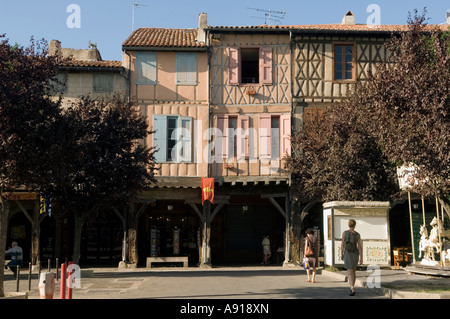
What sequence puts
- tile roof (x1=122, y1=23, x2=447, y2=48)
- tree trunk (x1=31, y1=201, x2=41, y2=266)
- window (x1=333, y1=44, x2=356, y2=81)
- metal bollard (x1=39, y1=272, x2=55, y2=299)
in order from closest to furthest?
metal bollard (x1=39, y1=272, x2=55, y2=299), tree trunk (x1=31, y1=201, x2=41, y2=266), tile roof (x1=122, y1=23, x2=447, y2=48), window (x1=333, y1=44, x2=356, y2=81)

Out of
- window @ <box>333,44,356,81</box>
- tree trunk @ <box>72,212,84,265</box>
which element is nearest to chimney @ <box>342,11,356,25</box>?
window @ <box>333,44,356,81</box>

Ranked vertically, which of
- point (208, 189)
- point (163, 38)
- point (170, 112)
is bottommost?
point (208, 189)

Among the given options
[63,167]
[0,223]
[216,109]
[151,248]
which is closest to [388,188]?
[216,109]

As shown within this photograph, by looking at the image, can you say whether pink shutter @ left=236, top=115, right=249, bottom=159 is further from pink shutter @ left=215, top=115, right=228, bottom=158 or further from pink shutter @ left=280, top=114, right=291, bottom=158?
pink shutter @ left=280, top=114, right=291, bottom=158

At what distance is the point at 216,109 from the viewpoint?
23953 mm

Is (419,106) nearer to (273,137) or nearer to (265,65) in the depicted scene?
(273,137)

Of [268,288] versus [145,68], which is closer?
[268,288]

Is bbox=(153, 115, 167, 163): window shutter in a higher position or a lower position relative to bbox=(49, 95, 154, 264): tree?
higher

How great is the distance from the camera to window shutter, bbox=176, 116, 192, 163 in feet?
77.6

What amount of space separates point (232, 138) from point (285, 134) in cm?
220

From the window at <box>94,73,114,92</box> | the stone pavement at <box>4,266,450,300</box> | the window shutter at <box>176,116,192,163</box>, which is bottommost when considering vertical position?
the stone pavement at <box>4,266,450,300</box>

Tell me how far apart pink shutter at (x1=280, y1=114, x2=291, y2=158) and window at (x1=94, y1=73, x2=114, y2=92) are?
23.8 ft

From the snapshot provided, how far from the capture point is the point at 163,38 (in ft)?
82.9

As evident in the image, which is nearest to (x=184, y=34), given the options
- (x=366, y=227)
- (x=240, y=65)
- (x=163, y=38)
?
(x=163, y=38)
